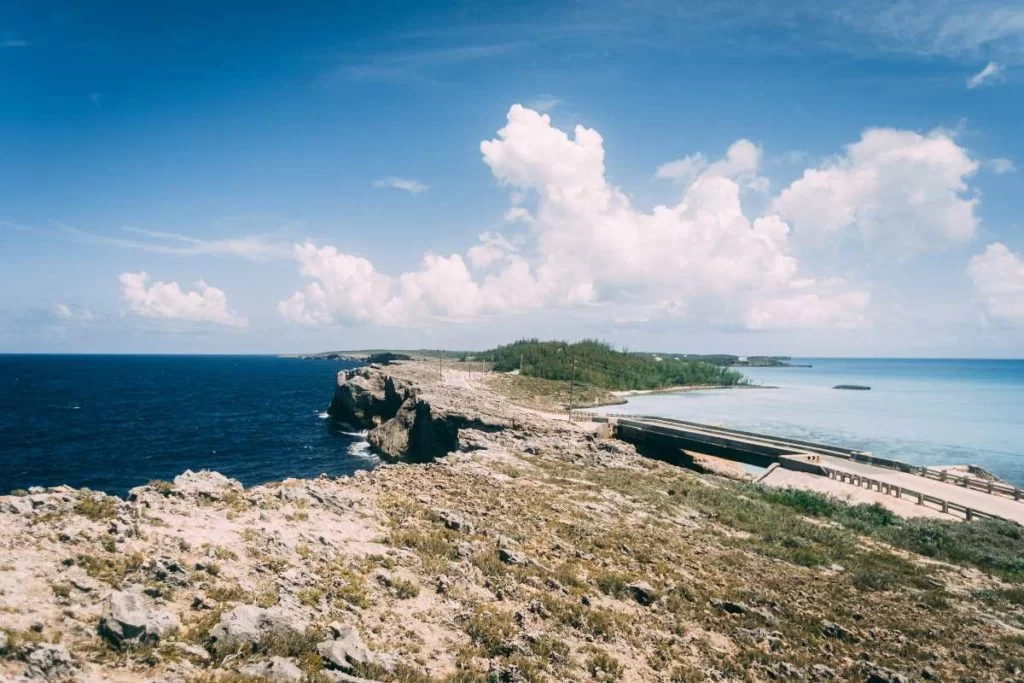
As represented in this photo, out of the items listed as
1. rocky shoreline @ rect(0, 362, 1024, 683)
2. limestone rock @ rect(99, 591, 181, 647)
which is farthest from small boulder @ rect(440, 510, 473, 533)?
limestone rock @ rect(99, 591, 181, 647)

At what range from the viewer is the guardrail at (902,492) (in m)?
30.4

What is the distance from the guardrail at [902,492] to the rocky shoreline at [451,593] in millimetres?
10454

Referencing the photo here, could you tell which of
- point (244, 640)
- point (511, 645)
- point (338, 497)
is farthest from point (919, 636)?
point (338, 497)

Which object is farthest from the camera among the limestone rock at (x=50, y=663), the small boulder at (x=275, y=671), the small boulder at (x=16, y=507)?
the small boulder at (x=16, y=507)

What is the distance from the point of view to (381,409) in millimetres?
82250

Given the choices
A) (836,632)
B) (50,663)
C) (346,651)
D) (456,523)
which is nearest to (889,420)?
(836,632)

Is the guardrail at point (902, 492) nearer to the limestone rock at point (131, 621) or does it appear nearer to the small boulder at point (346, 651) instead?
the small boulder at point (346, 651)

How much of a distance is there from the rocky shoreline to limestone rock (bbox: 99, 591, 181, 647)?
0.13 feet

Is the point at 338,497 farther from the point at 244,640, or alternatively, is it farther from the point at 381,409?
the point at 381,409

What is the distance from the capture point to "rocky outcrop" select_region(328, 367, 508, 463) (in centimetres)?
5100

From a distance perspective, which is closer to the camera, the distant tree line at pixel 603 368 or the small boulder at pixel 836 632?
the small boulder at pixel 836 632

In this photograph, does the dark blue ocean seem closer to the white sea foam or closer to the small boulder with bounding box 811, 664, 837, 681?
the white sea foam

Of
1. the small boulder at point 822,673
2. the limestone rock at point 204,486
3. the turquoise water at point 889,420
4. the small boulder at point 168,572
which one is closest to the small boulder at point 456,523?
the limestone rock at point 204,486

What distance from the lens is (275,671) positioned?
9.64 meters
